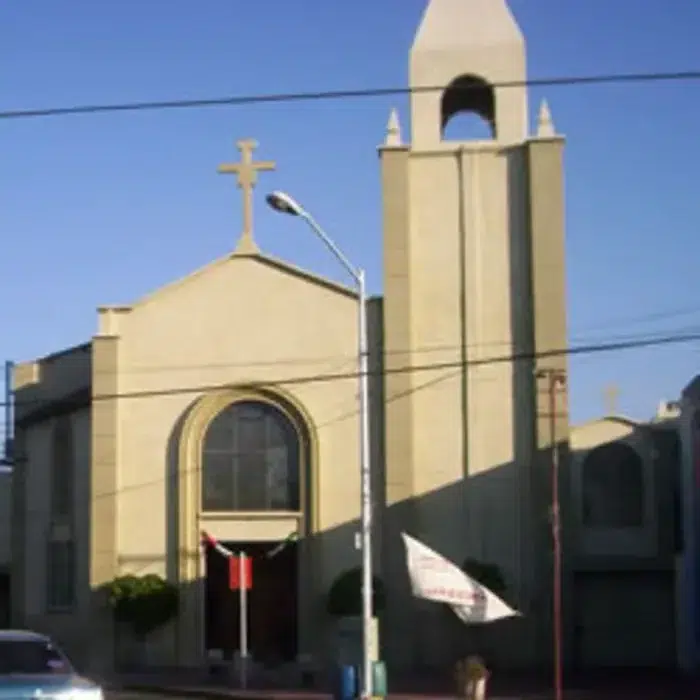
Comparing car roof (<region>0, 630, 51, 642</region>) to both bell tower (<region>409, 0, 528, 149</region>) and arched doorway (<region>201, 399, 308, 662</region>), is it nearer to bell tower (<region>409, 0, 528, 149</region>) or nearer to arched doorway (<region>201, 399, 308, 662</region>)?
arched doorway (<region>201, 399, 308, 662</region>)

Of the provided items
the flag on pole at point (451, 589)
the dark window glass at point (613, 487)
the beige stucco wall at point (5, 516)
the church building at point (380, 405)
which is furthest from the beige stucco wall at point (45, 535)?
the flag on pole at point (451, 589)

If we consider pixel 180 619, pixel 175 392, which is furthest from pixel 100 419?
pixel 180 619

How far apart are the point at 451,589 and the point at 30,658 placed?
9692mm

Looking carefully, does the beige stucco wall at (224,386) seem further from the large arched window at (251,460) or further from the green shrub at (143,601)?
the green shrub at (143,601)

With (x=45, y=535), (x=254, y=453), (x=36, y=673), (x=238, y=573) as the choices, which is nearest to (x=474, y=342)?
(x=254, y=453)

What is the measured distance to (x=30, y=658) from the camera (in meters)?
18.7

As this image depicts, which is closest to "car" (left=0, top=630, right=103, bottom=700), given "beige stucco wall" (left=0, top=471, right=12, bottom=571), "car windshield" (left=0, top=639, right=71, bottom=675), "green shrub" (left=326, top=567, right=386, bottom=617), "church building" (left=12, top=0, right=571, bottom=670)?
"car windshield" (left=0, top=639, right=71, bottom=675)

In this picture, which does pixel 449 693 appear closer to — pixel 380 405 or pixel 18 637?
pixel 380 405

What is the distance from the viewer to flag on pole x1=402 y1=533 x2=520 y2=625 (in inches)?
1048

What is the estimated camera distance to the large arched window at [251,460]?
136 feet

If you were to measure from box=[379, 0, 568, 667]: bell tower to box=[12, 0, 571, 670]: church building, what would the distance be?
50 millimetres

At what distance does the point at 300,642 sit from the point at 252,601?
1673 millimetres

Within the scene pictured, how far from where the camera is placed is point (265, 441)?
4159 centimetres

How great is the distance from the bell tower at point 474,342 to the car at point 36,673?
842 inches
